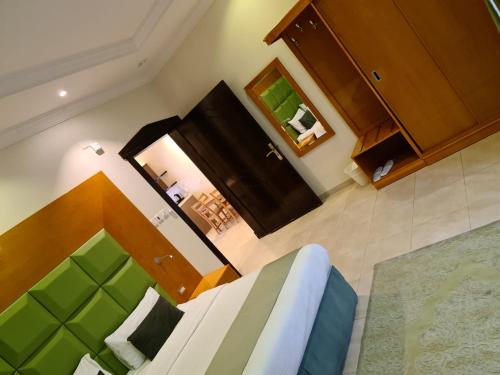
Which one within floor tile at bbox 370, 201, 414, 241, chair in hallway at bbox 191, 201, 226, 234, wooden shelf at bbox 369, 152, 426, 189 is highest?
chair in hallway at bbox 191, 201, 226, 234

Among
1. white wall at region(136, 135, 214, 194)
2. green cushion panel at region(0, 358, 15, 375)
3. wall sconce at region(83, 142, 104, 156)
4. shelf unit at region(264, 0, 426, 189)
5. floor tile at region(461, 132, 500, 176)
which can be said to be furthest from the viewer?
white wall at region(136, 135, 214, 194)

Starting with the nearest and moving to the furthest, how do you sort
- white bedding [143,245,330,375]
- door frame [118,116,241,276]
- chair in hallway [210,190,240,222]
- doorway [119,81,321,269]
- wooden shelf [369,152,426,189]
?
white bedding [143,245,330,375] → wooden shelf [369,152,426,189] → door frame [118,116,241,276] → doorway [119,81,321,269] → chair in hallway [210,190,240,222]

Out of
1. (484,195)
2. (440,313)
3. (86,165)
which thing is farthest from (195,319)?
(484,195)

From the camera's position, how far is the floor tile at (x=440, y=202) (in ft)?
8.76

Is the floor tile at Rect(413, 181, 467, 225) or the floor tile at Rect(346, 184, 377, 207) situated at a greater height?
the floor tile at Rect(346, 184, 377, 207)

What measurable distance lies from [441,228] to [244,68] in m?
2.95

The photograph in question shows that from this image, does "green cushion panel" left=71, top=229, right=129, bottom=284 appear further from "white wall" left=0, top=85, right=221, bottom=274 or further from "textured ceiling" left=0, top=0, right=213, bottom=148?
"textured ceiling" left=0, top=0, right=213, bottom=148

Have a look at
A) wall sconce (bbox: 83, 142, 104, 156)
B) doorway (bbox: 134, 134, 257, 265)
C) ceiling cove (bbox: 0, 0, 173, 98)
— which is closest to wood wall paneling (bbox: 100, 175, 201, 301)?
wall sconce (bbox: 83, 142, 104, 156)

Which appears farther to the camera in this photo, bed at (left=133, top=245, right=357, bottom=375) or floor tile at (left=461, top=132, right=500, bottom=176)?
floor tile at (left=461, top=132, right=500, bottom=176)

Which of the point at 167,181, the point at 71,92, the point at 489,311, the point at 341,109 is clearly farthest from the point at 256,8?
the point at 167,181

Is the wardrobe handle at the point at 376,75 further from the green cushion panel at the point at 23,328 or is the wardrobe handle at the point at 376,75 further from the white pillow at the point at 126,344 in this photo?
the green cushion panel at the point at 23,328

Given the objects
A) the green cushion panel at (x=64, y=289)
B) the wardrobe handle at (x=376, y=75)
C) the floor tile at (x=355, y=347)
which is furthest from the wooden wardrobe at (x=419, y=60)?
the green cushion panel at (x=64, y=289)

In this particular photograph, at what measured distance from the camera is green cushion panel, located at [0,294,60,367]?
263cm

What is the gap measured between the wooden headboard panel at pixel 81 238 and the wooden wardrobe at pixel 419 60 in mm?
2348
